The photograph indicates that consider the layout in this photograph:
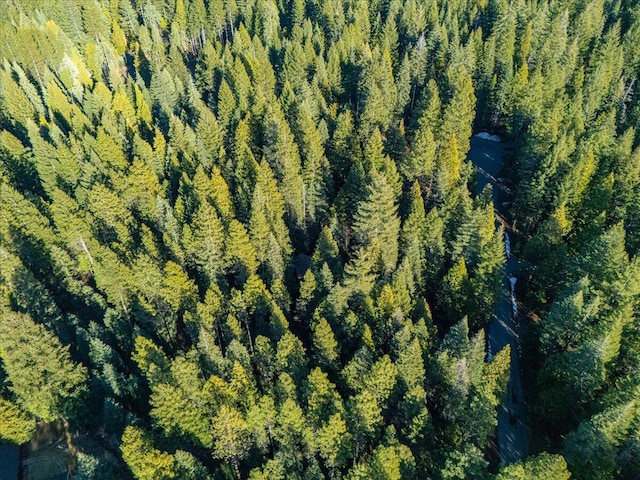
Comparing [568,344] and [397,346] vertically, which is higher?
[397,346]

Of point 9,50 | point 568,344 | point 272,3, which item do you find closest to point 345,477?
point 568,344

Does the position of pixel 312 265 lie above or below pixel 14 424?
above

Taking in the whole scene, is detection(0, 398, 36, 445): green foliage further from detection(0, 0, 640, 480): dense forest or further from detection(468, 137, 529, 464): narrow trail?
detection(468, 137, 529, 464): narrow trail

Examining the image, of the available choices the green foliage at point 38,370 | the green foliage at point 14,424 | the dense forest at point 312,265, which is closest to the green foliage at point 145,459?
the dense forest at point 312,265

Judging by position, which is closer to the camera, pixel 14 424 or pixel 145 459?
pixel 145 459

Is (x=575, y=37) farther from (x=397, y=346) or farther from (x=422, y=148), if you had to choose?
(x=397, y=346)

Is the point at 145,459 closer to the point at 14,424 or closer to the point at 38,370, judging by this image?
the point at 38,370

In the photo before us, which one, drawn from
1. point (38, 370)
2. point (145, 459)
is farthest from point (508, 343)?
point (38, 370)
